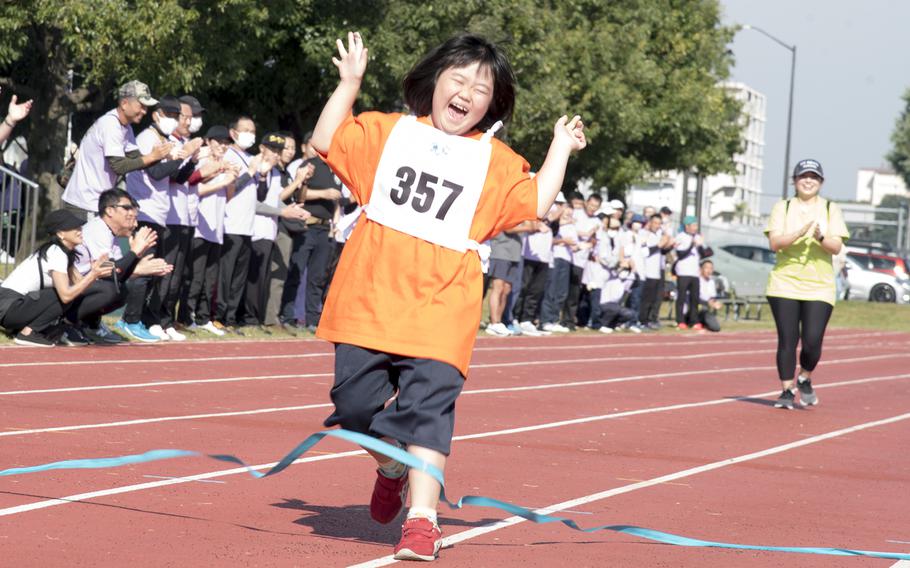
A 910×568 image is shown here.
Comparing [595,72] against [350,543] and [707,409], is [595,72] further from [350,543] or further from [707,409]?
[350,543]

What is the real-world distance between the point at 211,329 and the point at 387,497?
36.1 ft

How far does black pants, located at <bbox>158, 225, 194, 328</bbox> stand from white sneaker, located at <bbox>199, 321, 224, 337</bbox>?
827 mm

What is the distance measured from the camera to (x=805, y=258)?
44.3ft

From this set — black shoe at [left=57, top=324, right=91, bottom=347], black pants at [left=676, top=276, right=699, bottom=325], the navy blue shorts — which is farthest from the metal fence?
black pants at [left=676, top=276, right=699, bottom=325]

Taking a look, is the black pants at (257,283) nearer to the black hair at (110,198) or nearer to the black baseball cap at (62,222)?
the black hair at (110,198)

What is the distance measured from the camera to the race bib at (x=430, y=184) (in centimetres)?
581

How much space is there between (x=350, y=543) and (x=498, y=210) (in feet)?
4.55

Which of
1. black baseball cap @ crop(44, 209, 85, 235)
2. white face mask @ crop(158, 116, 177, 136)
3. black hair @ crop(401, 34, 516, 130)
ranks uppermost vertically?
white face mask @ crop(158, 116, 177, 136)

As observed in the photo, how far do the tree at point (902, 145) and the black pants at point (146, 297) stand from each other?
91.9 metres

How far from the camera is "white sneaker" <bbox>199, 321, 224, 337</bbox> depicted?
16750mm

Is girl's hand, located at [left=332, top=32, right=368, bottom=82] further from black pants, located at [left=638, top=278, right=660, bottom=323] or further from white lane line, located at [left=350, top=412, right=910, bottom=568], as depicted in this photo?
black pants, located at [left=638, top=278, right=660, bottom=323]

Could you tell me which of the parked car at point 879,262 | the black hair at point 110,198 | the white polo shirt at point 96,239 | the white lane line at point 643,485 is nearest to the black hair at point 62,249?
the white polo shirt at point 96,239

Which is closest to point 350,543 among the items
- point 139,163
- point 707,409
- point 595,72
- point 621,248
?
point 707,409

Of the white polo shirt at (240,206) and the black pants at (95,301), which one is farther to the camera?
the white polo shirt at (240,206)
